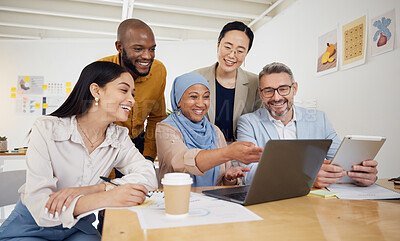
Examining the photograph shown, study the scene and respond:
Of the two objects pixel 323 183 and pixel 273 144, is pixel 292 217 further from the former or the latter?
pixel 323 183

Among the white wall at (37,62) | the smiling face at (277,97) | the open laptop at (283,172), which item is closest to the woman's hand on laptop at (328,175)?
the open laptop at (283,172)

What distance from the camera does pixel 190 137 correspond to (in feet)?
5.48

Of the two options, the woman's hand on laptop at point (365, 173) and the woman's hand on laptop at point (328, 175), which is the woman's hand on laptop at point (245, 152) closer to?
the woman's hand on laptop at point (328, 175)

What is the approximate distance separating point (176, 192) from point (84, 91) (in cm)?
82

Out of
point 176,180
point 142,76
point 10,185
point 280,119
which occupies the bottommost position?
point 10,185

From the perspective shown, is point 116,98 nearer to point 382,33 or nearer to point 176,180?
point 176,180

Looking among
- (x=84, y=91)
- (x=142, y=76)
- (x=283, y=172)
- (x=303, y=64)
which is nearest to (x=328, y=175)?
(x=283, y=172)

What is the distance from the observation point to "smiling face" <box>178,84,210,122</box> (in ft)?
5.53

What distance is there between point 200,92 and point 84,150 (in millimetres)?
700

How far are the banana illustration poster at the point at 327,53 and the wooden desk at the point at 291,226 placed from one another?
2.36 m

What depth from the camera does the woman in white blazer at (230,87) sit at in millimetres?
2055

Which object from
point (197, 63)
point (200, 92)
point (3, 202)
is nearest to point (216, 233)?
point (200, 92)

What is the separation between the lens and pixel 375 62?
8.21ft

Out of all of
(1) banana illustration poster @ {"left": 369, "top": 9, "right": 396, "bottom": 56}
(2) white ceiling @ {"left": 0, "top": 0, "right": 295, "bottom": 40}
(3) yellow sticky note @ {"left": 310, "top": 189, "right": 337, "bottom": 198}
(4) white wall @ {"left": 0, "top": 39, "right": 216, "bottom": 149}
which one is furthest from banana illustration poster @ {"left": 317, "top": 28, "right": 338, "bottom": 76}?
(4) white wall @ {"left": 0, "top": 39, "right": 216, "bottom": 149}
